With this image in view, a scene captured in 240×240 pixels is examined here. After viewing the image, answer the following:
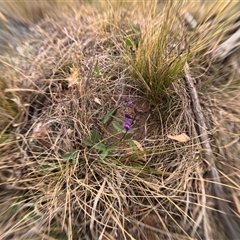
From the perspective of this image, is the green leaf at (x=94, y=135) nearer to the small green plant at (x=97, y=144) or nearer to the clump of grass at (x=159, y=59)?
the small green plant at (x=97, y=144)

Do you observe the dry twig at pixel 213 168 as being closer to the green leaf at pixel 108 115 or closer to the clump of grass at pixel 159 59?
the clump of grass at pixel 159 59

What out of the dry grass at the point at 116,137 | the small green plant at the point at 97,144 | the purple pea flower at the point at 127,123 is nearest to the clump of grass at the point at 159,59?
the dry grass at the point at 116,137

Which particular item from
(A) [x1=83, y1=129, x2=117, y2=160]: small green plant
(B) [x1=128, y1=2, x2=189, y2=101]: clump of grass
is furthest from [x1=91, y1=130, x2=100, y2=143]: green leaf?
(B) [x1=128, y1=2, x2=189, y2=101]: clump of grass

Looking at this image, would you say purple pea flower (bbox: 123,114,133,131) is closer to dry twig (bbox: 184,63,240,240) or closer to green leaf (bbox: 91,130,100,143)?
green leaf (bbox: 91,130,100,143)

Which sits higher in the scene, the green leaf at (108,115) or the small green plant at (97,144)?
the green leaf at (108,115)

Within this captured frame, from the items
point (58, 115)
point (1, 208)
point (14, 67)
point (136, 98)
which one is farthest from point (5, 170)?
point (136, 98)

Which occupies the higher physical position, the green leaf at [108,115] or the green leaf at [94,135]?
the green leaf at [108,115]

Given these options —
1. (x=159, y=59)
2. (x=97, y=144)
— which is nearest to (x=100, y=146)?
(x=97, y=144)

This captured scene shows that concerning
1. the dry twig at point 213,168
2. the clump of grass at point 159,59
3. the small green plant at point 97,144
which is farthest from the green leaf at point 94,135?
the dry twig at point 213,168

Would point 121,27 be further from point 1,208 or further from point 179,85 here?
point 1,208

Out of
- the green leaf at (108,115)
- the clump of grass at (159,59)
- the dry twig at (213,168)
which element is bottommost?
the dry twig at (213,168)

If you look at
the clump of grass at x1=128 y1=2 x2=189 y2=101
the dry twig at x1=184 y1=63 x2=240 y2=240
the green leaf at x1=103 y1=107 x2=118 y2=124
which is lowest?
the dry twig at x1=184 y1=63 x2=240 y2=240
